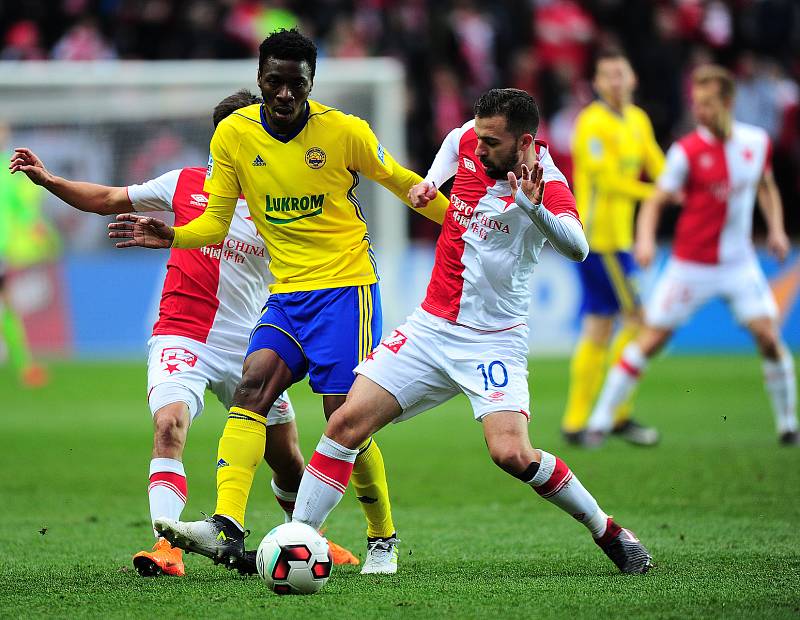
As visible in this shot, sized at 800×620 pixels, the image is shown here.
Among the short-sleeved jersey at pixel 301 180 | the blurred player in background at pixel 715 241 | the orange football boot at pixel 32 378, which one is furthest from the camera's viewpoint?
the orange football boot at pixel 32 378

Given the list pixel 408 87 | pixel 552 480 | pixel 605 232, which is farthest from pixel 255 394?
pixel 408 87

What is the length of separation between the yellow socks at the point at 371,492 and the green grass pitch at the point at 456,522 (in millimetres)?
225

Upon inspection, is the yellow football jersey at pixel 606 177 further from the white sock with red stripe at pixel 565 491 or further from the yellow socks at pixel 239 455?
the yellow socks at pixel 239 455

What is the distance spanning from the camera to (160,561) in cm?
551

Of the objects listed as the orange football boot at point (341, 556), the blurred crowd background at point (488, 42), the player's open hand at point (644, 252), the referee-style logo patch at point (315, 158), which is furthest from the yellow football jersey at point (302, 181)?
the blurred crowd background at point (488, 42)

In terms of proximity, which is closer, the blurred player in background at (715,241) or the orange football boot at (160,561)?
the orange football boot at (160,561)

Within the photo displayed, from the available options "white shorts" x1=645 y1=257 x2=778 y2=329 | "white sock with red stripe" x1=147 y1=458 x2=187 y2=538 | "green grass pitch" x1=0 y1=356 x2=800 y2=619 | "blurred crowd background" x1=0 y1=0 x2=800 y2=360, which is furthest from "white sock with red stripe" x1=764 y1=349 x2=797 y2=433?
"blurred crowd background" x1=0 y1=0 x2=800 y2=360

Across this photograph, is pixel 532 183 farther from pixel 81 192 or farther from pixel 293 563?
pixel 81 192

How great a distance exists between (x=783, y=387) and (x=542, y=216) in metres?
5.31

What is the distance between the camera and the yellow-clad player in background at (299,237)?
18.4ft

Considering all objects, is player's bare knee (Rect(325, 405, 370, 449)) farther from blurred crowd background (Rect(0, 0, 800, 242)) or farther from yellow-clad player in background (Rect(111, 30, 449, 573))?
blurred crowd background (Rect(0, 0, 800, 242))

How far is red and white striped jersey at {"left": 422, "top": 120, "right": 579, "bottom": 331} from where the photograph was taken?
5562 millimetres

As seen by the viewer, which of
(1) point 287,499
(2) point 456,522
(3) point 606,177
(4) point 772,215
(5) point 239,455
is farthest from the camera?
(3) point 606,177

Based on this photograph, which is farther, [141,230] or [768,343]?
[768,343]
